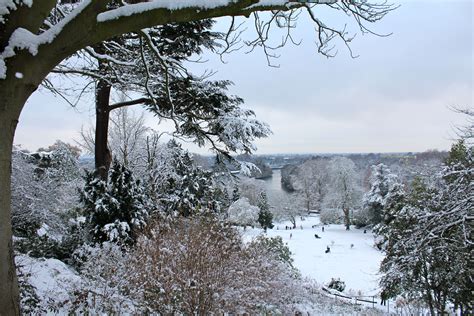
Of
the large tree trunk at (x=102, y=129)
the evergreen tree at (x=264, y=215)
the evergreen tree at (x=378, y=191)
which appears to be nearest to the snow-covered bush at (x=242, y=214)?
the large tree trunk at (x=102, y=129)

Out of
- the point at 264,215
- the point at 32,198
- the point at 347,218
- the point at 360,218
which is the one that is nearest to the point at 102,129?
the point at 32,198

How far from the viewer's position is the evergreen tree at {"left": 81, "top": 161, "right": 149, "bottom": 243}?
25.7 feet

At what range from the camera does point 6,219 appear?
2.13m

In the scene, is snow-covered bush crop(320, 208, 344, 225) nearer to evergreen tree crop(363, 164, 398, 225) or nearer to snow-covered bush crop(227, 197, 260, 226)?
evergreen tree crop(363, 164, 398, 225)

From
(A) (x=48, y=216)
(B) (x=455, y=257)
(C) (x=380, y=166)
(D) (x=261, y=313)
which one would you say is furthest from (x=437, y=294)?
(C) (x=380, y=166)

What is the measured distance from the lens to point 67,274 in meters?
6.05

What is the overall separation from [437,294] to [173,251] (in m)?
7.65

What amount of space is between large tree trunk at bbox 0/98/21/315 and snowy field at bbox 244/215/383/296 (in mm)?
11245

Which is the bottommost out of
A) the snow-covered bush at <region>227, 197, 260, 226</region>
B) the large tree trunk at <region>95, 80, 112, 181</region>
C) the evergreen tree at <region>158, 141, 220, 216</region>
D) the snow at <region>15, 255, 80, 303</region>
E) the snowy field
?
→ the snowy field

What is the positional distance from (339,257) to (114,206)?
21.1 metres

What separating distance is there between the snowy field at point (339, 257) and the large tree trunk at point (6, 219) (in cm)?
1125

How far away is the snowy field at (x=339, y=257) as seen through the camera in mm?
18484

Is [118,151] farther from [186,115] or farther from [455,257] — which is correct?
[455,257]

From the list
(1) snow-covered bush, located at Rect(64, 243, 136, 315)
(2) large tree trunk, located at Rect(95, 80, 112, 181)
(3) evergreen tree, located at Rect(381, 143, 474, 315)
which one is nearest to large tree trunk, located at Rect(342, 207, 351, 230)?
(3) evergreen tree, located at Rect(381, 143, 474, 315)
